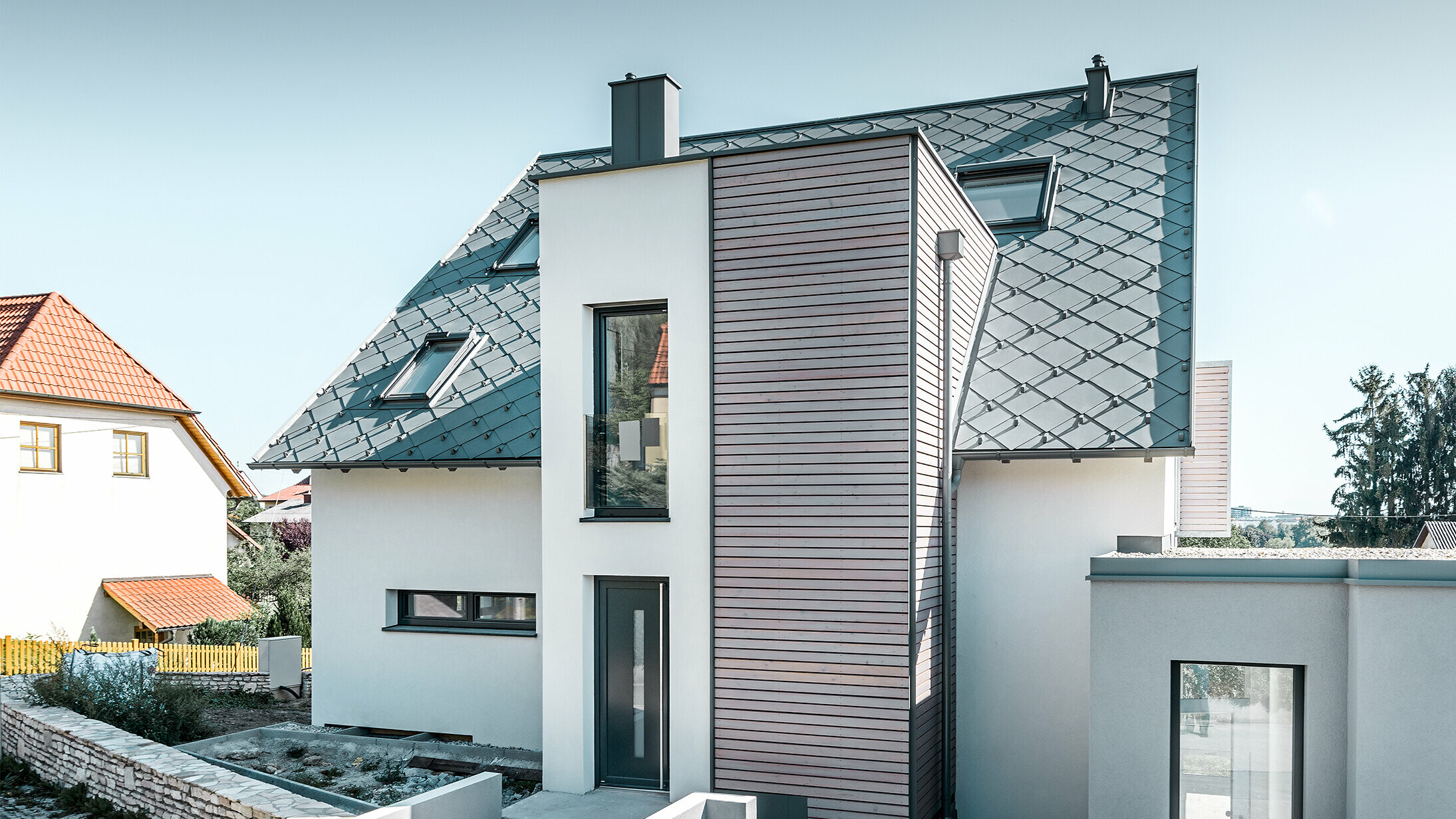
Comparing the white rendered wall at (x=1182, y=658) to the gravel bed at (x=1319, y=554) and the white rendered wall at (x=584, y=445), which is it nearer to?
the gravel bed at (x=1319, y=554)

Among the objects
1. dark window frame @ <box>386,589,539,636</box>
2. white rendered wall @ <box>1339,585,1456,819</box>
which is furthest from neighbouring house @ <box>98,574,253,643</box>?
white rendered wall @ <box>1339,585,1456,819</box>

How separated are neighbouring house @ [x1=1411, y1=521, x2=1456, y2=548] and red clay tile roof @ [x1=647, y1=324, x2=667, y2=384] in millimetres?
36431

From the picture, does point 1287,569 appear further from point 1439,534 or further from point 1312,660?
point 1439,534

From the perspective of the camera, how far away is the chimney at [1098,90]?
13.2 meters

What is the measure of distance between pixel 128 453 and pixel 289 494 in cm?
4962

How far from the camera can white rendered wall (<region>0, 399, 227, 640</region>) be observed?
20.4 m

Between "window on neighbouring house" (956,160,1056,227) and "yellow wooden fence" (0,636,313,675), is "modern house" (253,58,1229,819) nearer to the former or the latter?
"window on neighbouring house" (956,160,1056,227)

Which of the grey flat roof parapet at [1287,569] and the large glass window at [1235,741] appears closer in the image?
the grey flat roof parapet at [1287,569]

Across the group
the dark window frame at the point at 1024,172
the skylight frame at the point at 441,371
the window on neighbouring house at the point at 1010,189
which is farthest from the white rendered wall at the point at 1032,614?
the skylight frame at the point at 441,371

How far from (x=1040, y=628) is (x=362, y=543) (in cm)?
753

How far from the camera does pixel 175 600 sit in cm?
2322

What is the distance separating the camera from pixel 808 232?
27.1ft

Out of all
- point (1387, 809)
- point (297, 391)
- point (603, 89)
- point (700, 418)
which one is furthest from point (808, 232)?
point (297, 391)

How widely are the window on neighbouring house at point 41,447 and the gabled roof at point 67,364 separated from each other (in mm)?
678
